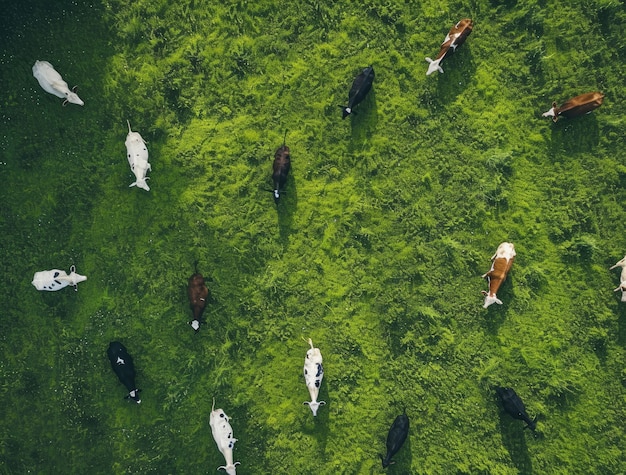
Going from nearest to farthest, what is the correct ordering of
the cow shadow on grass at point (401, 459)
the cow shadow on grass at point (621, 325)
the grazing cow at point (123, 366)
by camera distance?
the grazing cow at point (123, 366), the cow shadow on grass at point (621, 325), the cow shadow on grass at point (401, 459)

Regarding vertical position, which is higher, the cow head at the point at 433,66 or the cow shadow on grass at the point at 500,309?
the cow head at the point at 433,66

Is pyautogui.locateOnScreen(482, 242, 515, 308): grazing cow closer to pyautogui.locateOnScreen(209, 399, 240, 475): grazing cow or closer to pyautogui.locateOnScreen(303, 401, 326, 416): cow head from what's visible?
pyautogui.locateOnScreen(303, 401, 326, 416): cow head

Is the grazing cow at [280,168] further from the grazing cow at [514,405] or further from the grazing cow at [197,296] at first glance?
the grazing cow at [514,405]

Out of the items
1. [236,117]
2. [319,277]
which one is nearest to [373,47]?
[236,117]

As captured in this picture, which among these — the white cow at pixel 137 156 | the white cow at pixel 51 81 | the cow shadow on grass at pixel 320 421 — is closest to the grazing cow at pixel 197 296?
the white cow at pixel 137 156

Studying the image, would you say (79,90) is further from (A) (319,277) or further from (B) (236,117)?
(A) (319,277)

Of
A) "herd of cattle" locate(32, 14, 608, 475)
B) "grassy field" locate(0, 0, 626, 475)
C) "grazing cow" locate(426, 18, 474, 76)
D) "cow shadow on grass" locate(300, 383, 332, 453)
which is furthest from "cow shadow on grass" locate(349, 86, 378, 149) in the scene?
"cow shadow on grass" locate(300, 383, 332, 453)

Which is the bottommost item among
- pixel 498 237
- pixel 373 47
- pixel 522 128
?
pixel 498 237
